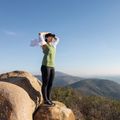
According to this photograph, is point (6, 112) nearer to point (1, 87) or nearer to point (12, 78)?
point (1, 87)

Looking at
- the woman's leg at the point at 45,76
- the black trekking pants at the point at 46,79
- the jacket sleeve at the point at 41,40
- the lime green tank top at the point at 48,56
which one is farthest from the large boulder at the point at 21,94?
the jacket sleeve at the point at 41,40

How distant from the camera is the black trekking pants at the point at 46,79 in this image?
11594 mm

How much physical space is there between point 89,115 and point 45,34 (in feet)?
52.0

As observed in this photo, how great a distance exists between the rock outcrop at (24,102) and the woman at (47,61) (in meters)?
A: 0.45

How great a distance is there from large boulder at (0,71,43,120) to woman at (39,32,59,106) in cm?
57

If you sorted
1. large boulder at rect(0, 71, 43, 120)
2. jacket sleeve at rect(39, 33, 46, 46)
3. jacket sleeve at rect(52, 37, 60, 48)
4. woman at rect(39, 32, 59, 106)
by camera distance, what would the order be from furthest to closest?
jacket sleeve at rect(52, 37, 60, 48)
woman at rect(39, 32, 59, 106)
jacket sleeve at rect(39, 33, 46, 46)
large boulder at rect(0, 71, 43, 120)

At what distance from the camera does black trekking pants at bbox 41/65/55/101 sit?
38.0 feet

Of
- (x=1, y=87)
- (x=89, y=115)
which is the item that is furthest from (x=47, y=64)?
(x=89, y=115)

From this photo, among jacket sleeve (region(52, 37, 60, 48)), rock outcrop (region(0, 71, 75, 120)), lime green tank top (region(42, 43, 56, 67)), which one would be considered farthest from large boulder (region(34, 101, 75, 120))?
jacket sleeve (region(52, 37, 60, 48))

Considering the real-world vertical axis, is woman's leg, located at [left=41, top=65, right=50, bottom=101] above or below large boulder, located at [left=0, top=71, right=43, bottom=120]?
above

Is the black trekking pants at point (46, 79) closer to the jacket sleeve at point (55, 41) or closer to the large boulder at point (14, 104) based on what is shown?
the large boulder at point (14, 104)

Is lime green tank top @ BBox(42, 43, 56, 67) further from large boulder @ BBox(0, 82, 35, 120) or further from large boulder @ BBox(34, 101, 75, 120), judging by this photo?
large boulder @ BBox(34, 101, 75, 120)

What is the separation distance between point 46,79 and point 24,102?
1.30 m

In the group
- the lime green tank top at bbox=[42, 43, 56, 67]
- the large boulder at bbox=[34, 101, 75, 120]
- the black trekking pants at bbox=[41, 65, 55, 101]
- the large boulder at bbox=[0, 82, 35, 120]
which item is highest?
the lime green tank top at bbox=[42, 43, 56, 67]
